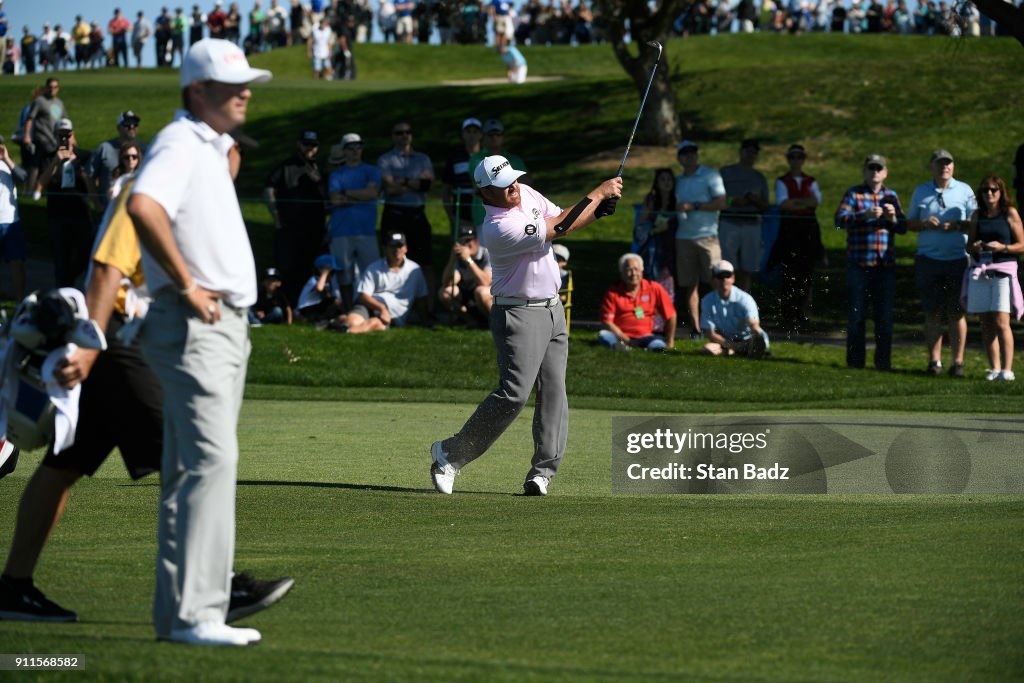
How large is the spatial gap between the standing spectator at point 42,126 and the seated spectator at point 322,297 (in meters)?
8.33

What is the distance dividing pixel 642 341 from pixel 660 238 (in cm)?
179

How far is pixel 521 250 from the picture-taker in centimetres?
942

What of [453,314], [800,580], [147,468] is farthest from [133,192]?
[453,314]

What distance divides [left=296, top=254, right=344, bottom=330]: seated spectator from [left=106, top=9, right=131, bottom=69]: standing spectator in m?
43.8

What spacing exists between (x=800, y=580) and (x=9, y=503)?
4.73 m

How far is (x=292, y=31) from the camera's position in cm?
6181

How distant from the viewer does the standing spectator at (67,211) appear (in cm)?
1916

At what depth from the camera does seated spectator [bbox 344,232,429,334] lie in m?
18.7

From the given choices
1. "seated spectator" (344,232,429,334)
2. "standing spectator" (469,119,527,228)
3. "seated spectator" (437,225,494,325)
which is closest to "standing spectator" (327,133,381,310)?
"seated spectator" (344,232,429,334)

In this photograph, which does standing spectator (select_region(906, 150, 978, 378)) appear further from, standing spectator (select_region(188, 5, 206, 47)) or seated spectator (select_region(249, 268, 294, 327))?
standing spectator (select_region(188, 5, 206, 47))

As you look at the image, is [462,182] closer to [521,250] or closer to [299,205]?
[299,205]

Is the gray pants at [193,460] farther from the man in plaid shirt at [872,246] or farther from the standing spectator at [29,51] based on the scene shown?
the standing spectator at [29,51]

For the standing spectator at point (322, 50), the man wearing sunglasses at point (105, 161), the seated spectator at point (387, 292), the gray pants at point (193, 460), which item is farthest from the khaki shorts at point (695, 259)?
the standing spectator at point (322, 50)

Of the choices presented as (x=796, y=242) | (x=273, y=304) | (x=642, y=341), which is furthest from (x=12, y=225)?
(x=796, y=242)
